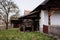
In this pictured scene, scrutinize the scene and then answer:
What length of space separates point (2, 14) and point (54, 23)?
88.7 ft

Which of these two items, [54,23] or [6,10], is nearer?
[54,23]

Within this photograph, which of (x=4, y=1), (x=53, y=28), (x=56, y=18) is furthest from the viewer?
(x=4, y=1)

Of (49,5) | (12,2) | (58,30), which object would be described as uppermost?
(12,2)

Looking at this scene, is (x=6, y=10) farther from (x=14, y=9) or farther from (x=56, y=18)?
(x=56, y=18)

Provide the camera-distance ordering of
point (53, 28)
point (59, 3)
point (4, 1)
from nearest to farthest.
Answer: point (53, 28), point (59, 3), point (4, 1)

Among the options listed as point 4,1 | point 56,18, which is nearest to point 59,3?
point 56,18

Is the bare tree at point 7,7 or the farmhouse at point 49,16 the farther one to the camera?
the bare tree at point 7,7

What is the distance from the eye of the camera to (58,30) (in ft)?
67.4

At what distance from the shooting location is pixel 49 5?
68.8ft

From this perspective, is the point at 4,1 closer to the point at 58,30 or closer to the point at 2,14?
the point at 2,14

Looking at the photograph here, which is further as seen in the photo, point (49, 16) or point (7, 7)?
point (7, 7)

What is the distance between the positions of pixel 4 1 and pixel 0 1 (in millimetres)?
1123

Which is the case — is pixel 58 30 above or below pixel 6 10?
below

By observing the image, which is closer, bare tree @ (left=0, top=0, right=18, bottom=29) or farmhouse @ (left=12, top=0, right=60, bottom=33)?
farmhouse @ (left=12, top=0, right=60, bottom=33)
